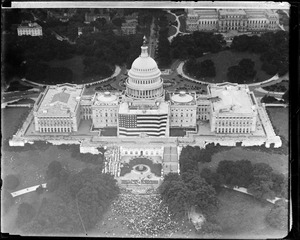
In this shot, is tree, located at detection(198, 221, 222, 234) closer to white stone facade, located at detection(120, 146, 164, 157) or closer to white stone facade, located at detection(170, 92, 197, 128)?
white stone facade, located at detection(120, 146, 164, 157)

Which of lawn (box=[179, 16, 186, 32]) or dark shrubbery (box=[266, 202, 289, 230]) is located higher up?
lawn (box=[179, 16, 186, 32])

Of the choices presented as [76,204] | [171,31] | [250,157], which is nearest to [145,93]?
[250,157]

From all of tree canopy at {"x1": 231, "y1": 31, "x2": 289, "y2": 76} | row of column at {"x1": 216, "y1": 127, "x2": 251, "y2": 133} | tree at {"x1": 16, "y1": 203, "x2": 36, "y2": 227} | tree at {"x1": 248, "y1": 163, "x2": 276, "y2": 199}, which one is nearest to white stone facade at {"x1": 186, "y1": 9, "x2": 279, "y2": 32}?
tree canopy at {"x1": 231, "y1": 31, "x2": 289, "y2": 76}

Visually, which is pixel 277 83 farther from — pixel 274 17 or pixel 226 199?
pixel 226 199

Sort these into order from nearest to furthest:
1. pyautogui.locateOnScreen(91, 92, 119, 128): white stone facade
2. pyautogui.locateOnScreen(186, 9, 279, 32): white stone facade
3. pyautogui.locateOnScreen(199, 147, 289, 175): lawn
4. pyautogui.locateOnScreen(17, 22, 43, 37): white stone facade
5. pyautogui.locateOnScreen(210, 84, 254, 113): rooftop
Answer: pyautogui.locateOnScreen(199, 147, 289, 175): lawn < pyautogui.locateOnScreen(210, 84, 254, 113): rooftop < pyautogui.locateOnScreen(91, 92, 119, 128): white stone facade < pyautogui.locateOnScreen(17, 22, 43, 37): white stone facade < pyautogui.locateOnScreen(186, 9, 279, 32): white stone facade

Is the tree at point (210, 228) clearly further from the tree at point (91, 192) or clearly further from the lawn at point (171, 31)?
the lawn at point (171, 31)

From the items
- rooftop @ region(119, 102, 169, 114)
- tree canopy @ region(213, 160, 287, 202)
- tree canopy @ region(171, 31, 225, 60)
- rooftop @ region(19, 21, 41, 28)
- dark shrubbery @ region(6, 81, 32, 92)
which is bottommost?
dark shrubbery @ region(6, 81, 32, 92)

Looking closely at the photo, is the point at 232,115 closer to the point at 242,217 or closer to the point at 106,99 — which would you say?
the point at 106,99
